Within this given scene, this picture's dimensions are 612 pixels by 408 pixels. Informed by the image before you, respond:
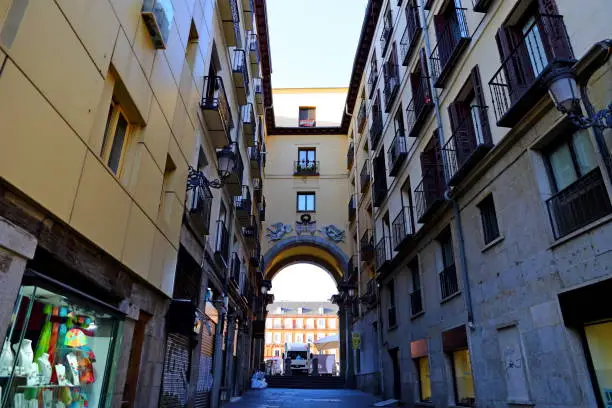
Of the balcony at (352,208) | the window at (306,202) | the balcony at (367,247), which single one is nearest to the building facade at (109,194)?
the balcony at (367,247)

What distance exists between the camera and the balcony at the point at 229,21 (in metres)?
11.8

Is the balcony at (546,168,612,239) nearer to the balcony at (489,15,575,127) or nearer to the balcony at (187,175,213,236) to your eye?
the balcony at (489,15,575,127)

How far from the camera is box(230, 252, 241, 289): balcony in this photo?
1560 cm

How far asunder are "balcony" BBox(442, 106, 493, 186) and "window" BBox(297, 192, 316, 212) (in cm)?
1726

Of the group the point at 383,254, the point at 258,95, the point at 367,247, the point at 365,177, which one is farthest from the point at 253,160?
the point at 383,254

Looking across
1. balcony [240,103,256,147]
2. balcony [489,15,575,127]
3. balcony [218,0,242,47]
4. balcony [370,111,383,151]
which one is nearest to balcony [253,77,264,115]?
balcony [240,103,256,147]

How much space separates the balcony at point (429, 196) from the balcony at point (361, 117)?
453 inches

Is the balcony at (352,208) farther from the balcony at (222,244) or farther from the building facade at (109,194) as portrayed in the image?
the building facade at (109,194)

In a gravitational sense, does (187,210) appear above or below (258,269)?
below

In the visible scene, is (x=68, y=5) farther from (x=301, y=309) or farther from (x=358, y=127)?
(x=301, y=309)

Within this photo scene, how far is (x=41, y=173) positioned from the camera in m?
3.72

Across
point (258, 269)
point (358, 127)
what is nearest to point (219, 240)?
point (258, 269)

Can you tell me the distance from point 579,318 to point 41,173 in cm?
684

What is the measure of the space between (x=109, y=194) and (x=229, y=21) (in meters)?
8.64
